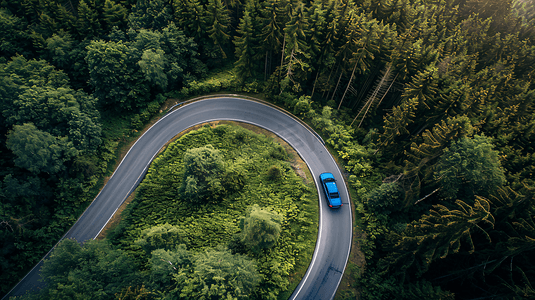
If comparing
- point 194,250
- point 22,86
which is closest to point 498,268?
point 194,250

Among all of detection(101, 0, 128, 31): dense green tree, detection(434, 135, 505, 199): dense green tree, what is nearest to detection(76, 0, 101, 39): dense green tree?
detection(101, 0, 128, 31): dense green tree

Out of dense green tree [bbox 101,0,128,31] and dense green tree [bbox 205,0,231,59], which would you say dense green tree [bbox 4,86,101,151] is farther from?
dense green tree [bbox 205,0,231,59]

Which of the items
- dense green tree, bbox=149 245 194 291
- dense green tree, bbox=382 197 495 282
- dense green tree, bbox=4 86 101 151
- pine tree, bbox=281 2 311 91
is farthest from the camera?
pine tree, bbox=281 2 311 91

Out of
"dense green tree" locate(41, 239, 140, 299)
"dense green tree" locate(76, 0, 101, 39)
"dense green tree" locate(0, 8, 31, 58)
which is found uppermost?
"dense green tree" locate(76, 0, 101, 39)

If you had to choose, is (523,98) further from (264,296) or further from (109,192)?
(109,192)

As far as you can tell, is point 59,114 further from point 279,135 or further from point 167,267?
point 279,135

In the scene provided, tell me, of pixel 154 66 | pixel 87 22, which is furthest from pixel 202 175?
pixel 87 22
